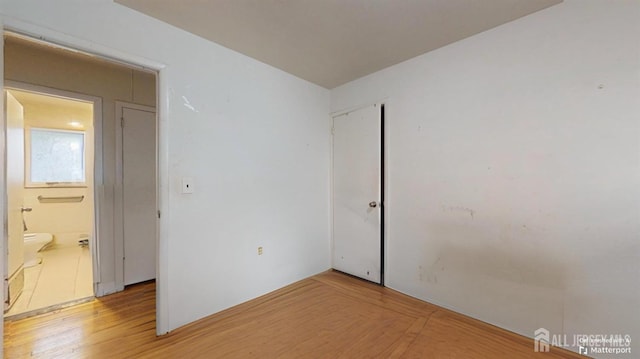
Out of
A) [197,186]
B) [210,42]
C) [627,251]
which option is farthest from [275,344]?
[210,42]

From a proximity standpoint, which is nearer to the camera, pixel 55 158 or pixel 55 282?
pixel 55 282

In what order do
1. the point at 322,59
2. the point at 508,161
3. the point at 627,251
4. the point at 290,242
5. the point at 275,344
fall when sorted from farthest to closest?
the point at 290,242, the point at 322,59, the point at 508,161, the point at 275,344, the point at 627,251

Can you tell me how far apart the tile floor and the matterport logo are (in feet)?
13.4

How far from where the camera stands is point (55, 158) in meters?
4.55

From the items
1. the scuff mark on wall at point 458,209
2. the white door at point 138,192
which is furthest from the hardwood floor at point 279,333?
the scuff mark on wall at point 458,209

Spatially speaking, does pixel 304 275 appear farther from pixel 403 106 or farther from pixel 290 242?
pixel 403 106

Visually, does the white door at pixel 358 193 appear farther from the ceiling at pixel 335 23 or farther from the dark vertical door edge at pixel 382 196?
the ceiling at pixel 335 23

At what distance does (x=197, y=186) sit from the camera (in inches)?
84.7

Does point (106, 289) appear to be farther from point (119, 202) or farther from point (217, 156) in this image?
point (217, 156)

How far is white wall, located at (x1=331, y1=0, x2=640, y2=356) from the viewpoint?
1.55 meters

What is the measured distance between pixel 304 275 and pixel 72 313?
87.8 inches

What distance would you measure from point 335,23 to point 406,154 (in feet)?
4.67

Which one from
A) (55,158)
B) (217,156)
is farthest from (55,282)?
(55,158)

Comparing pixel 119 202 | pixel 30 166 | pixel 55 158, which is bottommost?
pixel 119 202
